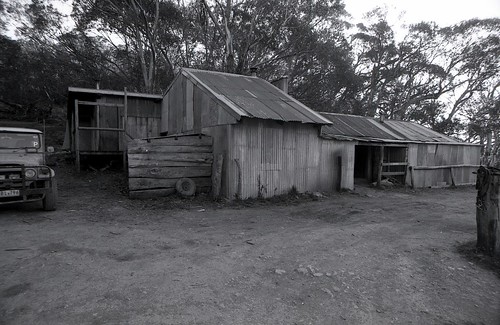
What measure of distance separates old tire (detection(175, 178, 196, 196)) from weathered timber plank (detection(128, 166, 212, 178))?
0.22 m

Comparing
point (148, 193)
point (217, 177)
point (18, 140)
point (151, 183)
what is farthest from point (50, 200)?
point (217, 177)

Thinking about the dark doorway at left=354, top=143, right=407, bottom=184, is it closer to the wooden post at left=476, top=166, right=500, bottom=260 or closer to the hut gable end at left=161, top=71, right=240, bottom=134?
the hut gable end at left=161, top=71, right=240, bottom=134

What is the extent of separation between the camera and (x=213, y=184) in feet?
34.3

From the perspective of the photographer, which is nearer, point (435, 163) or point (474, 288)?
point (474, 288)

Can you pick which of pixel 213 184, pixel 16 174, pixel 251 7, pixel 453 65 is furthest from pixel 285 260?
pixel 453 65

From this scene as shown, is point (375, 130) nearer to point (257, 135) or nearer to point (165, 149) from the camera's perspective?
point (257, 135)

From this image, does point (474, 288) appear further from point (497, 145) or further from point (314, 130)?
point (497, 145)

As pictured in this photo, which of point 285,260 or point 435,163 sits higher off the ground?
point 435,163

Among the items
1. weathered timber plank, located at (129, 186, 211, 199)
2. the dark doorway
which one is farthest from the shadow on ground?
the dark doorway

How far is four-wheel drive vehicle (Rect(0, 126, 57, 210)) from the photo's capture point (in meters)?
7.21

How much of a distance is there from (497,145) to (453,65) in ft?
33.9

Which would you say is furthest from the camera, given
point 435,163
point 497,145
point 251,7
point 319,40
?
point 497,145

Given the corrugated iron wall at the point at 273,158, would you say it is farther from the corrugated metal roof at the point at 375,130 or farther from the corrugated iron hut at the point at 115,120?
the corrugated iron hut at the point at 115,120

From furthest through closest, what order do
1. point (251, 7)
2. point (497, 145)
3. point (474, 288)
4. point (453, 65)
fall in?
point (497, 145)
point (453, 65)
point (251, 7)
point (474, 288)
